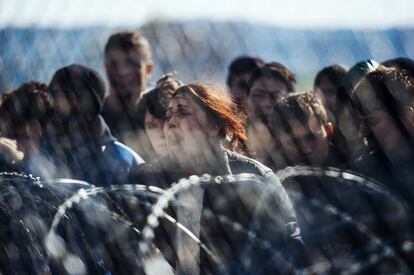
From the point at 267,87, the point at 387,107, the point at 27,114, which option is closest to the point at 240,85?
the point at 267,87

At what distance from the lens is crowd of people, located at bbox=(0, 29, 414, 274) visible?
7.97ft

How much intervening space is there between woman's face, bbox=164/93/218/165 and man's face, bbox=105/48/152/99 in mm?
1113

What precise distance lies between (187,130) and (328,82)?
121 cm

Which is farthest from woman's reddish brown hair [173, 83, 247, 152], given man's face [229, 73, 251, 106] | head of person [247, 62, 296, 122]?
man's face [229, 73, 251, 106]

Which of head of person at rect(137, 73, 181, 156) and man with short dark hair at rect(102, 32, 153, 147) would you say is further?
man with short dark hair at rect(102, 32, 153, 147)

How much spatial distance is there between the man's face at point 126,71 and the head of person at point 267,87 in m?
0.55

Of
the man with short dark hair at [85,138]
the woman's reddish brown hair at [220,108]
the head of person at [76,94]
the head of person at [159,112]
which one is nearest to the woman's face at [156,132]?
the head of person at [159,112]

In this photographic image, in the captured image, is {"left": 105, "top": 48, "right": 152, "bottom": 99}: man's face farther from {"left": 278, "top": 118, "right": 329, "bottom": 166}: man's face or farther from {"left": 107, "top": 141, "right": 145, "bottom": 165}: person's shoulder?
{"left": 278, "top": 118, "right": 329, "bottom": 166}: man's face

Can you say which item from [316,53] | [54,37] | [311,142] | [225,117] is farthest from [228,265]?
[54,37]

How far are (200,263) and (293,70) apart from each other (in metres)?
1.62

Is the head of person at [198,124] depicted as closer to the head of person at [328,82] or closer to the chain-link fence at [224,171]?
the chain-link fence at [224,171]

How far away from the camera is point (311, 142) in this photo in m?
2.90

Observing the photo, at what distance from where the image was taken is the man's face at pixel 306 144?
9.48 feet

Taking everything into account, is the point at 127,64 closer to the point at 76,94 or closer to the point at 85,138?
the point at 76,94
